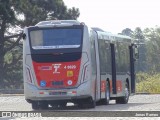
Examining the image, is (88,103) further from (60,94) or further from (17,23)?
(17,23)

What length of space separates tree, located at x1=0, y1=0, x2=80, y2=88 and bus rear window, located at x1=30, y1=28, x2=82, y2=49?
45551 millimetres

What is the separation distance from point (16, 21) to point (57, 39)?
49.0 m

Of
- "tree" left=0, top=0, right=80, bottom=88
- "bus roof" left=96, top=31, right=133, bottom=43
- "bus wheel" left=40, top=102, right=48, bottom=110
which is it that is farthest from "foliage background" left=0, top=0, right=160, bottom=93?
"bus wheel" left=40, top=102, right=48, bottom=110

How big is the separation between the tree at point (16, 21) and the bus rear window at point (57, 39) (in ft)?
149

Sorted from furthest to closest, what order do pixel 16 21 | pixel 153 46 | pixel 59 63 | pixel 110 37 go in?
pixel 153 46 → pixel 16 21 → pixel 110 37 → pixel 59 63

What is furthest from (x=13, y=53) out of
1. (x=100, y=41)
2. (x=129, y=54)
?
(x=100, y=41)

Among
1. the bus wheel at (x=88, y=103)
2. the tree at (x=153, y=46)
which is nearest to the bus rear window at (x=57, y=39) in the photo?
the bus wheel at (x=88, y=103)

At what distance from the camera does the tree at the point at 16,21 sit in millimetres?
74562

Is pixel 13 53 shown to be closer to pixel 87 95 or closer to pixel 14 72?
pixel 14 72

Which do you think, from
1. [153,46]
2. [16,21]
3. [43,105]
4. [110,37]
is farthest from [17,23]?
[153,46]

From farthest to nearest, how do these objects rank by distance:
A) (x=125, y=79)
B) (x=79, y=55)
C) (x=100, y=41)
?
(x=125, y=79) → (x=100, y=41) → (x=79, y=55)

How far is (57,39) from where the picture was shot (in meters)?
26.7

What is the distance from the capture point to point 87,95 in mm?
26656

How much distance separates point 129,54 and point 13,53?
4758 cm
